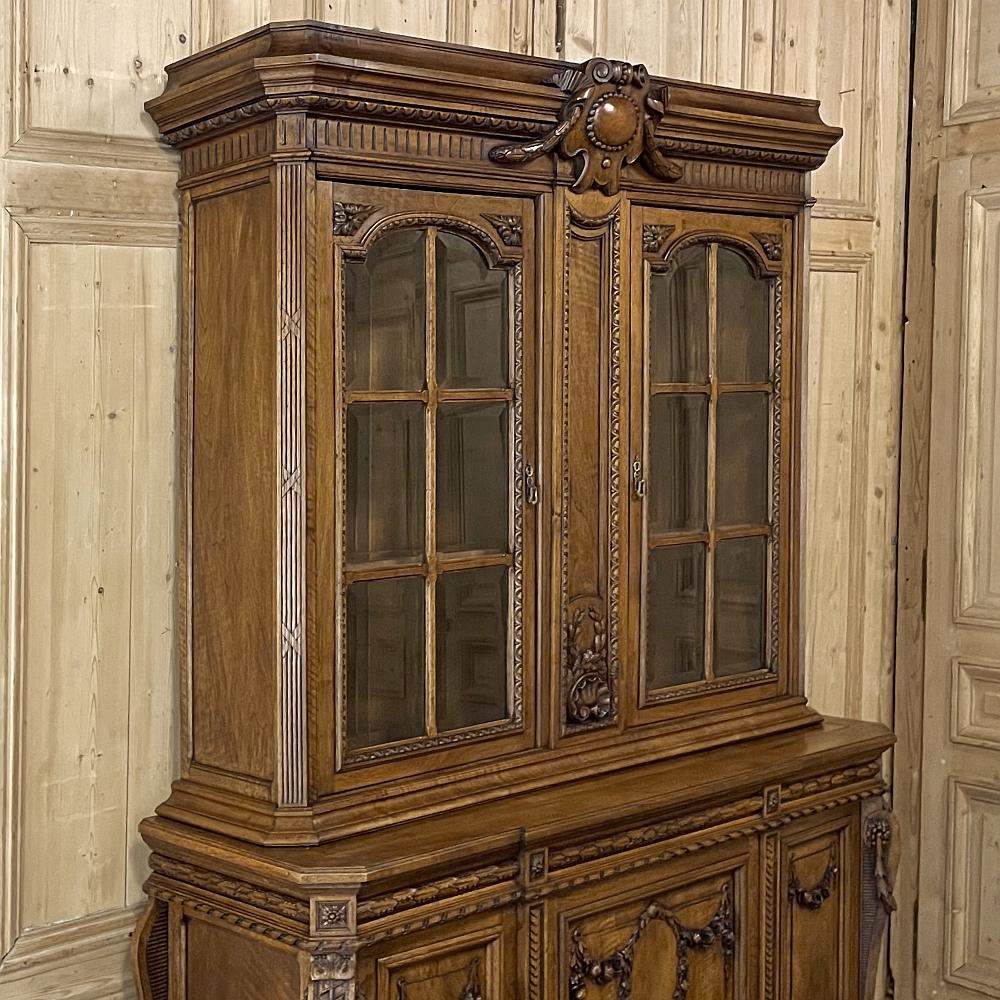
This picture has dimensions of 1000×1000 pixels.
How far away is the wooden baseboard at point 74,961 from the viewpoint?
257 centimetres

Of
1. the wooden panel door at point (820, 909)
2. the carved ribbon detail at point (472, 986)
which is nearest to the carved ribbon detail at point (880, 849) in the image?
the wooden panel door at point (820, 909)

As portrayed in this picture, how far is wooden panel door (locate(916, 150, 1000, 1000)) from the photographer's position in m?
3.75

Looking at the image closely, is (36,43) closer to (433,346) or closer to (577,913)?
(433,346)

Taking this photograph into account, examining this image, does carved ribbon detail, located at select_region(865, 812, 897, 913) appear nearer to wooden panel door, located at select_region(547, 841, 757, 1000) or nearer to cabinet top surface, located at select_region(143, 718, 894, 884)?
cabinet top surface, located at select_region(143, 718, 894, 884)

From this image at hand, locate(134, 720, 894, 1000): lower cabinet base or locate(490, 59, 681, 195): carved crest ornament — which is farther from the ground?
locate(490, 59, 681, 195): carved crest ornament

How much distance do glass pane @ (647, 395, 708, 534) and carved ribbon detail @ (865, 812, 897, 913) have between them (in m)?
0.81

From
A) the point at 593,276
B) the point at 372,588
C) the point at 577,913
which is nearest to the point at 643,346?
the point at 593,276

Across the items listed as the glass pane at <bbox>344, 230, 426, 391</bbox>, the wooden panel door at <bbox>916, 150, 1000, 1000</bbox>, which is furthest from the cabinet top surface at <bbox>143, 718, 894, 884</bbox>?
the glass pane at <bbox>344, 230, 426, 391</bbox>

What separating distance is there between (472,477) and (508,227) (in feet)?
1.47

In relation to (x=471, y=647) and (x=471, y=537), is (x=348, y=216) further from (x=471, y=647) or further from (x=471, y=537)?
(x=471, y=647)

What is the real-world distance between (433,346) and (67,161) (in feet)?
2.32

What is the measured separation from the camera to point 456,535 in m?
2.62

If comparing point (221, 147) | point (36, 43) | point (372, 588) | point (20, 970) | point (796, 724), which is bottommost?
point (20, 970)

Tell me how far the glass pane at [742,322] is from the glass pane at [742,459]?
0.17 ft
